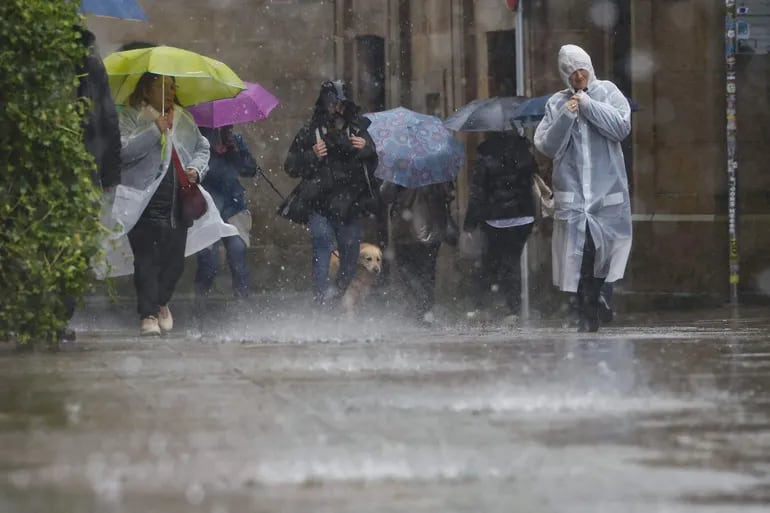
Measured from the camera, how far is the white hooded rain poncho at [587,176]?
12.5 meters

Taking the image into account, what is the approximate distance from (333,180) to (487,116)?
2.17m

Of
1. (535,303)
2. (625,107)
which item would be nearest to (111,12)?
(625,107)

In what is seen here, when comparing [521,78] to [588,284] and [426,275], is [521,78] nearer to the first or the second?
[426,275]

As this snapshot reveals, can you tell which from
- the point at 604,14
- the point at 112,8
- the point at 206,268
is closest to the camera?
the point at 112,8

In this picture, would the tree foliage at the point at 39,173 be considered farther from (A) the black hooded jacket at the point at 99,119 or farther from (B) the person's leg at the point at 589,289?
(B) the person's leg at the point at 589,289

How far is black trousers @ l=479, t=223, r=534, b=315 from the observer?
53.3 ft

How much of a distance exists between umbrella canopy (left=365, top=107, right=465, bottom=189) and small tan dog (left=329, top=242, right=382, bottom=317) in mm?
729

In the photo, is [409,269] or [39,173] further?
[409,269]

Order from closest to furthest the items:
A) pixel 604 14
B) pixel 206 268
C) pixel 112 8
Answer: pixel 112 8 < pixel 206 268 < pixel 604 14

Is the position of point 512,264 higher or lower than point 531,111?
lower

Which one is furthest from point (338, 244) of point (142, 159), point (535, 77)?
point (535, 77)

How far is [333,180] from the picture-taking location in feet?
49.0

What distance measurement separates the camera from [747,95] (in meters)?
19.1

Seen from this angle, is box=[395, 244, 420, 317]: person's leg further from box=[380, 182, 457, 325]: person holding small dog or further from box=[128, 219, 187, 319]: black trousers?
box=[128, 219, 187, 319]: black trousers
